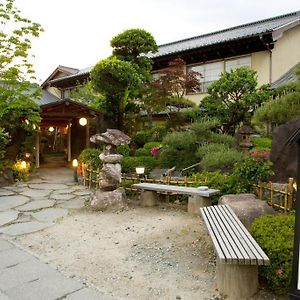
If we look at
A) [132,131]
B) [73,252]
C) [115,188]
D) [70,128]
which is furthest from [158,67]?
[73,252]

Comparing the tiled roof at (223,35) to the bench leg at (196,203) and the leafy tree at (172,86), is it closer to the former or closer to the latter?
the leafy tree at (172,86)

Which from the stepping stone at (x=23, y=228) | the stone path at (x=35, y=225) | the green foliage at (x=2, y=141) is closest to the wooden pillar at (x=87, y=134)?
the stone path at (x=35, y=225)

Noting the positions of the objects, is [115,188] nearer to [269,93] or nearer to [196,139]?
[196,139]

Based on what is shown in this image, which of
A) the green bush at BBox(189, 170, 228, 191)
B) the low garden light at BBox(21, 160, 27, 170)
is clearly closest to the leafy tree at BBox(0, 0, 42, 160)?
the low garden light at BBox(21, 160, 27, 170)

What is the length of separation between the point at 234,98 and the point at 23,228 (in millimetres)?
7897

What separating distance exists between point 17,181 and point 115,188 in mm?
5266

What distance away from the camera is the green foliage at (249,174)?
6.88 m

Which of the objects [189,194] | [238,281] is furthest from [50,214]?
[238,281]

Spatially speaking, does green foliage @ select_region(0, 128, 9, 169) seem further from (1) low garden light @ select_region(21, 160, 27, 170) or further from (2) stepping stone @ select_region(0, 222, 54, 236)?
(2) stepping stone @ select_region(0, 222, 54, 236)

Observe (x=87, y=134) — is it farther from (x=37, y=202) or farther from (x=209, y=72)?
(x=37, y=202)

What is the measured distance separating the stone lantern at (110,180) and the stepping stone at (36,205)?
1377 millimetres

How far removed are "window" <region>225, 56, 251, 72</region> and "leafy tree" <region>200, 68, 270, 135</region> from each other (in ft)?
15.6

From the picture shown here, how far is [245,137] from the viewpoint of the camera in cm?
964

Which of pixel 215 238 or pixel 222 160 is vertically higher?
pixel 222 160
